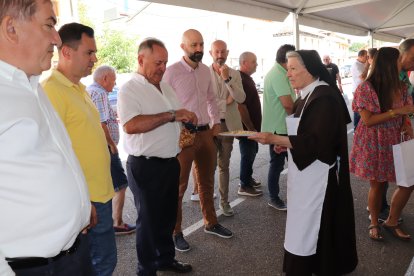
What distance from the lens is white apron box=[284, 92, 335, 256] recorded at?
7.50ft

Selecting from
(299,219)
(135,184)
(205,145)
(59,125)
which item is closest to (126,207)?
(205,145)

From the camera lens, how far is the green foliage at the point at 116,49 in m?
21.6

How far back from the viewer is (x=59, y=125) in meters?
1.38

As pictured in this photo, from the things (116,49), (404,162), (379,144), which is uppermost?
(116,49)

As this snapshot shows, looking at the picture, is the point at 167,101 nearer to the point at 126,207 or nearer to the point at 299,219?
the point at 299,219

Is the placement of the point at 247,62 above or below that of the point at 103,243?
above

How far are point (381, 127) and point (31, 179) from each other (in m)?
2.99

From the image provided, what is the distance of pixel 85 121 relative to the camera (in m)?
1.85

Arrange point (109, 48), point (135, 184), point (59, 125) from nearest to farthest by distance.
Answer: point (59, 125) < point (135, 184) < point (109, 48)

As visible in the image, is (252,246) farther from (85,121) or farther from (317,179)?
(85,121)

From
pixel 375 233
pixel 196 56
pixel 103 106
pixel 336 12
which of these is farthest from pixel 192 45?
pixel 336 12

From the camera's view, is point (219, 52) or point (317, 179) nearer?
point (317, 179)

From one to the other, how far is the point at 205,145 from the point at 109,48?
66.8 ft

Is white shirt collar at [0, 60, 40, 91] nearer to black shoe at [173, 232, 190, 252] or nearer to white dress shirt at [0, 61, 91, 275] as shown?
white dress shirt at [0, 61, 91, 275]
